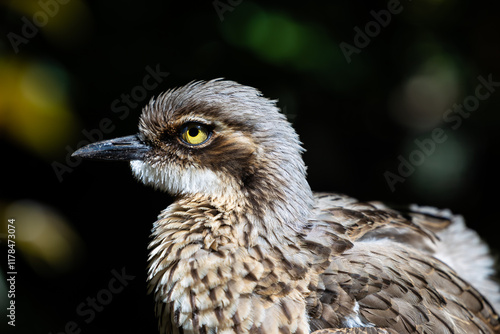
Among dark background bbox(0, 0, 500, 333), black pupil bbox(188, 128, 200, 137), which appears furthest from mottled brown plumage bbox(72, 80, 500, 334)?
dark background bbox(0, 0, 500, 333)

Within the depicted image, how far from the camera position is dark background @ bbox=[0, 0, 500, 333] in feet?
12.7

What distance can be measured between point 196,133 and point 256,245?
0.62 metres

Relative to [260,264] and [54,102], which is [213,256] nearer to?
[260,264]

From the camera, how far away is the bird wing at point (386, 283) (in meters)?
2.57

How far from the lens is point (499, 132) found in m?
4.76

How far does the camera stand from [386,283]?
8.78 ft

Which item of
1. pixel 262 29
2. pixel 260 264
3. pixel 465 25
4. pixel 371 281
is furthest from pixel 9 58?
pixel 465 25

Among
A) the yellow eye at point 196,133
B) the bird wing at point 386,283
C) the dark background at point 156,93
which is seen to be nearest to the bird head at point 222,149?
the yellow eye at point 196,133

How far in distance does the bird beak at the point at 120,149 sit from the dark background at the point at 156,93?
0.95 meters

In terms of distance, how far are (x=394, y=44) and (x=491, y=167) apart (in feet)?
4.62

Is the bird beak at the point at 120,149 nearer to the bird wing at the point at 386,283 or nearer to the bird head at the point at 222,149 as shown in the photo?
the bird head at the point at 222,149

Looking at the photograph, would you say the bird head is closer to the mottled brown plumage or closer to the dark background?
the mottled brown plumage

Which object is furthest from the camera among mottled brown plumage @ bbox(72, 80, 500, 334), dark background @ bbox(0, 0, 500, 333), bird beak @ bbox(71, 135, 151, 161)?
dark background @ bbox(0, 0, 500, 333)

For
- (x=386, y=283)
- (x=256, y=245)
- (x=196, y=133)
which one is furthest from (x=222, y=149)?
(x=386, y=283)
